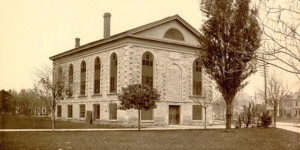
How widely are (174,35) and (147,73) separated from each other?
223 inches

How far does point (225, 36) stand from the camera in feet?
82.3

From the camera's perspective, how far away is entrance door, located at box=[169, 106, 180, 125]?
36.4m

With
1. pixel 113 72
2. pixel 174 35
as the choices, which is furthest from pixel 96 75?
pixel 174 35

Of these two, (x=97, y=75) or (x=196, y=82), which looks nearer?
(x=97, y=75)

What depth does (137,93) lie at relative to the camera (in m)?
26.3

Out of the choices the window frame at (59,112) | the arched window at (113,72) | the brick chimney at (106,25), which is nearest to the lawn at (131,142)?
the arched window at (113,72)

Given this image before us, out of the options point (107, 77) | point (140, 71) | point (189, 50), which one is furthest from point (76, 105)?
point (189, 50)

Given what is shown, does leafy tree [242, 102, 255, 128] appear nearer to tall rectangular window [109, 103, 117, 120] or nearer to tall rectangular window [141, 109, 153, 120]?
tall rectangular window [141, 109, 153, 120]

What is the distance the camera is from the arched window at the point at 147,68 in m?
34.5

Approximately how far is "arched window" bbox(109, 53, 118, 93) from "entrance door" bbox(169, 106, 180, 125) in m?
6.50

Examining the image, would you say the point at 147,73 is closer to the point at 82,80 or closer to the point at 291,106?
the point at 82,80

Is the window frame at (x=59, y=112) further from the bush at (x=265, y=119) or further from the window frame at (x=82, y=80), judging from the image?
the bush at (x=265, y=119)

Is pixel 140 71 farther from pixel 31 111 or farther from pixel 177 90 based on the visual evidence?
pixel 31 111

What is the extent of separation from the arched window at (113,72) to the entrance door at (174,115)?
650cm
